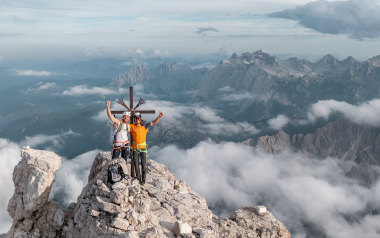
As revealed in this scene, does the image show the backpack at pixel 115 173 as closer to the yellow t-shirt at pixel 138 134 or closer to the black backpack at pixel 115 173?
the black backpack at pixel 115 173

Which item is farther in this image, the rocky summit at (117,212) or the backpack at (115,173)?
the backpack at (115,173)

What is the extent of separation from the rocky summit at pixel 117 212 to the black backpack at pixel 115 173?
583 mm

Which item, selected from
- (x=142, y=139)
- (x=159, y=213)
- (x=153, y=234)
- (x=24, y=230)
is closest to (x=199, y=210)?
(x=159, y=213)

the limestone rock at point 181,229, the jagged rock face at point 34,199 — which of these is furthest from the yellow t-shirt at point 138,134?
the limestone rock at point 181,229

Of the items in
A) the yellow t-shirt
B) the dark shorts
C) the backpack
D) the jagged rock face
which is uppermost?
the yellow t-shirt

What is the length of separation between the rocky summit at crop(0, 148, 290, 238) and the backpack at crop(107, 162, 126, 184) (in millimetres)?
564

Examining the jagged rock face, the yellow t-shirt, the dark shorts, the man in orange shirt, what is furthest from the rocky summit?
the yellow t-shirt

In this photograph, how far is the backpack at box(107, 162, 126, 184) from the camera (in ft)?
75.7

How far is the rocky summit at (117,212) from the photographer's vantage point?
20.2 meters

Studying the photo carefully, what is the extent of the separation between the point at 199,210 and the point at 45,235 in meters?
13.4

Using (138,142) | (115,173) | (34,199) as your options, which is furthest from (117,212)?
(34,199)

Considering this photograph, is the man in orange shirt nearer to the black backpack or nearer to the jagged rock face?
the black backpack

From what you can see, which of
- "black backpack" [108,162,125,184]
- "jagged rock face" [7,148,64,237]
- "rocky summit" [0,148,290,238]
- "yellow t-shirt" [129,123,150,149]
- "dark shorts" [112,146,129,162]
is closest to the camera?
"rocky summit" [0,148,290,238]

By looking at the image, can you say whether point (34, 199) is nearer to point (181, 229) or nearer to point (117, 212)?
point (117, 212)
